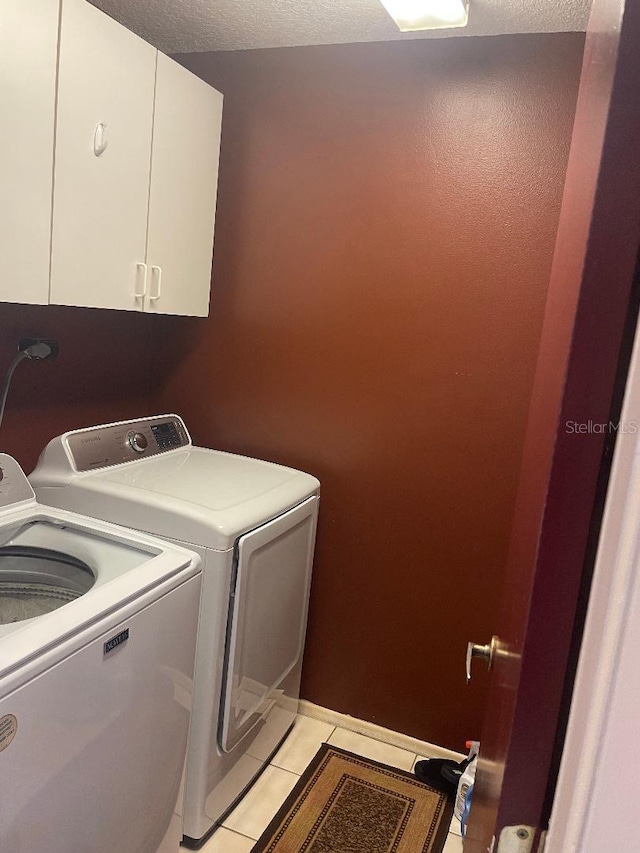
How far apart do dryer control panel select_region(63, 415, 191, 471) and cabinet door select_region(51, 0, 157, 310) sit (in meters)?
0.44

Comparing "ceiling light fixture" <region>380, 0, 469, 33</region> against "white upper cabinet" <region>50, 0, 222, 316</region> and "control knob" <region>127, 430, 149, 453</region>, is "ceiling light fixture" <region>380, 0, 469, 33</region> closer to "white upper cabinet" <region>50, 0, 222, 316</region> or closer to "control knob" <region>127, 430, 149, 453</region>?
"white upper cabinet" <region>50, 0, 222, 316</region>

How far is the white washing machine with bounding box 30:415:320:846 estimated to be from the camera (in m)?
1.75

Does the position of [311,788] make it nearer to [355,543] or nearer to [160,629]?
[355,543]

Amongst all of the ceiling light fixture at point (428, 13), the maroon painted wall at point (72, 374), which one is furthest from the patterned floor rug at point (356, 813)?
the ceiling light fixture at point (428, 13)

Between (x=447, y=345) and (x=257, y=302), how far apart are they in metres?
0.73

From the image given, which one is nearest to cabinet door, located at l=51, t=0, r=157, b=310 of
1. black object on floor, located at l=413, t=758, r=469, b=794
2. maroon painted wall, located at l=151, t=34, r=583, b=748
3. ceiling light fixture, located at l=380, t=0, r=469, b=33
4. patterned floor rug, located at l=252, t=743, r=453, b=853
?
maroon painted wall, located at l=151, t=34, r=583, b=748

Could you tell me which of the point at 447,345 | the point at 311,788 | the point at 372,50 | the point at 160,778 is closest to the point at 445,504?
the point at 447,345

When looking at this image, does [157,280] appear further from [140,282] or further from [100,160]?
[100,160]

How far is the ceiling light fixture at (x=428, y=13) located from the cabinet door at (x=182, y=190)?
26.6 inches

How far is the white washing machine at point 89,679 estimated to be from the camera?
3.56 ft

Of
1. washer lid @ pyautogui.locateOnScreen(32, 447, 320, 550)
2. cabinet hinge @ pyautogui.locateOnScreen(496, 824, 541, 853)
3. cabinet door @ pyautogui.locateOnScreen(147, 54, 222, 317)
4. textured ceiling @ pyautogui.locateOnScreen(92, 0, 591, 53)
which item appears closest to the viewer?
cabinet hinge @ pyautogui.locateOnScreen(496, 824, 541, 853)

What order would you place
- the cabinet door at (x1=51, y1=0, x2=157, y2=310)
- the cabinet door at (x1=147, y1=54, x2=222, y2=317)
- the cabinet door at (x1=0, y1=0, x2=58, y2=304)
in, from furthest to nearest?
the cabinet door at (x1=147, y1=54, x2=222, y2=317) → the cabinet door at (x1=51, y1=0, x2=157, y2=310) → the cabinet door at (x1=0, y1=0, x2=58, y2=304)

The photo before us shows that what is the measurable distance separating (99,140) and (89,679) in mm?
1344

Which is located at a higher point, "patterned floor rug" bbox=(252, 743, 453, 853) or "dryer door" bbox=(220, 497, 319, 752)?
"dryer door" bbox=(220, 497, 319, 752)
